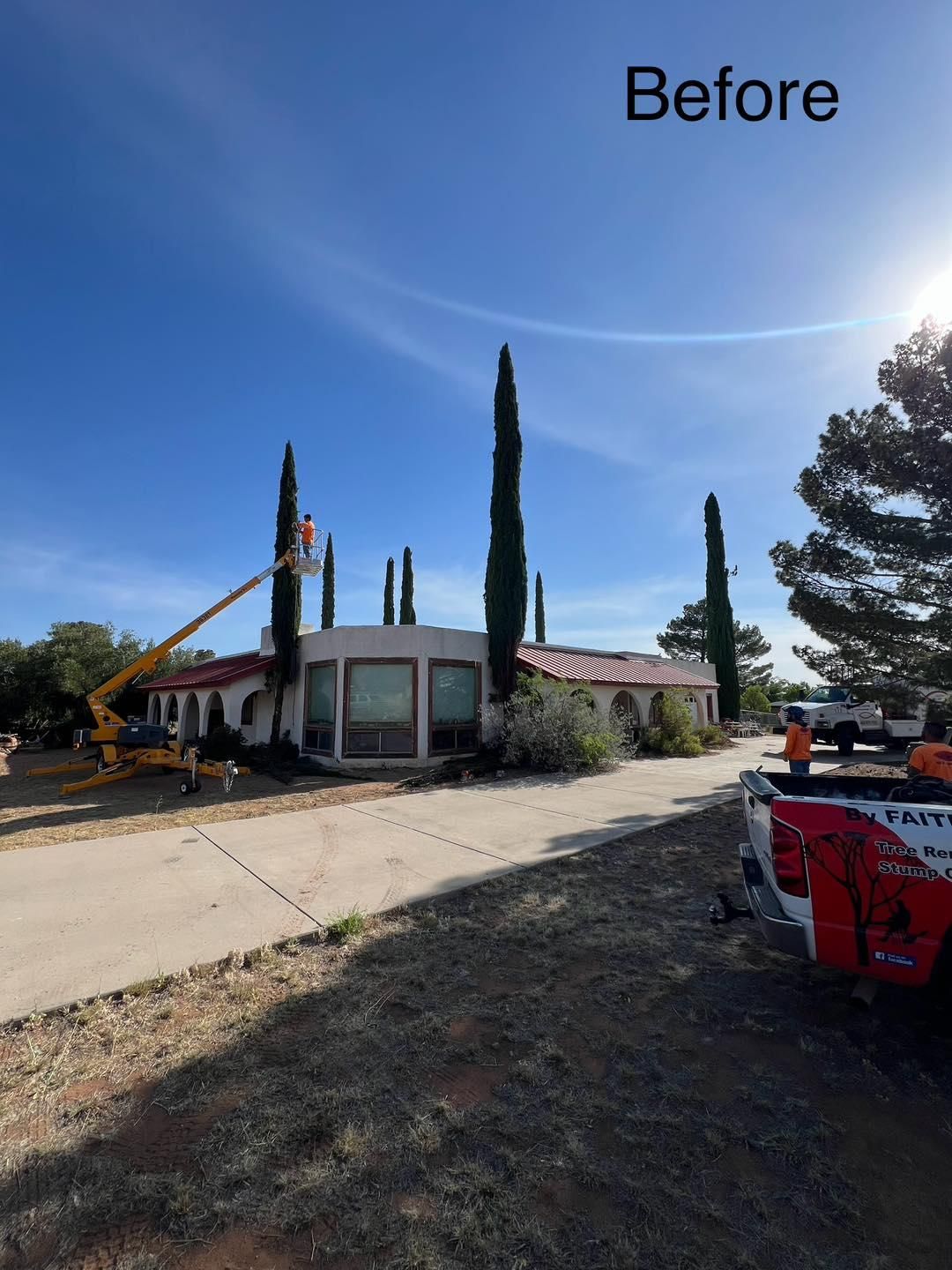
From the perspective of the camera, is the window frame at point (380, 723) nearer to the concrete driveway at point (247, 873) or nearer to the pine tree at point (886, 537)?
the concrete driveway at point (247, 873)

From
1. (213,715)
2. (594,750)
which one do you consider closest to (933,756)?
(594,750)

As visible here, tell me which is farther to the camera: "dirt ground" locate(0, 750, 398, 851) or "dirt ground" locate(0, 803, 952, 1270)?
"dirt ground" locate(0, 750, 398, 851)

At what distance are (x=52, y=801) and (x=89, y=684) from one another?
61.1 feet

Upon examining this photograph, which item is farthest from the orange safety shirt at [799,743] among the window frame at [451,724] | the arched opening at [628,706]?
the arched opening at [628,706]

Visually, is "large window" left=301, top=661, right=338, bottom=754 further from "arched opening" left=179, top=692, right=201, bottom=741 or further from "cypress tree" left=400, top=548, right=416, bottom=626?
"cypress tree" left=400, top=548, right=416, bottom=626

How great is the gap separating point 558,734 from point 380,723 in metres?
4.93

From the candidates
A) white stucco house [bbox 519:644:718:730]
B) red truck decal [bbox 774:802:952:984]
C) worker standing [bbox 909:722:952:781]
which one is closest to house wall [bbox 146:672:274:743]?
white stucco house [bbox 519:644:718:730]

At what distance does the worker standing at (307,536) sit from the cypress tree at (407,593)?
1884cm

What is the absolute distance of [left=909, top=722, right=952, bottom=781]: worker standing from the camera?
18.5ft

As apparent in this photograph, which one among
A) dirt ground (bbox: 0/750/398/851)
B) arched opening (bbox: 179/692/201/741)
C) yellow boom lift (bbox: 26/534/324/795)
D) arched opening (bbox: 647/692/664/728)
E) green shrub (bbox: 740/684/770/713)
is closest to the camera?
dirt ground (bbox: 0/750/398/851)

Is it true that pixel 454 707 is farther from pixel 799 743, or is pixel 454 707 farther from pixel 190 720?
pixel 190 720

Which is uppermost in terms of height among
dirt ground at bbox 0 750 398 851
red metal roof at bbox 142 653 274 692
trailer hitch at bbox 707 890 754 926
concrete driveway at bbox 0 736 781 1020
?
red metal roof at bbox 142 653 274 692

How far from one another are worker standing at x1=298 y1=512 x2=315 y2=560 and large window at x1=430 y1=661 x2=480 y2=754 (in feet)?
14.7

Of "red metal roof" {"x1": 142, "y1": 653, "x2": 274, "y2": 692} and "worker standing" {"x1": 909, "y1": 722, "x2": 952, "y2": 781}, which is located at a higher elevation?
"red metal roof" {"x1": 142, "y1": 653, "x2": 274, "y2": 692}
